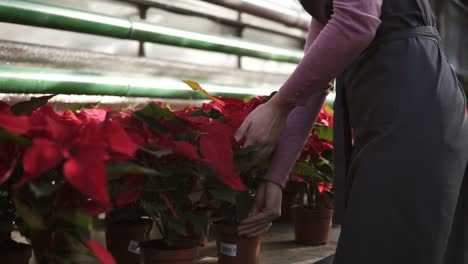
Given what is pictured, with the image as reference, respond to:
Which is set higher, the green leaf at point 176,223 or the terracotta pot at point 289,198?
the green leaf at point 176,223

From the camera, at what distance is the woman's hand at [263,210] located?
1300mm

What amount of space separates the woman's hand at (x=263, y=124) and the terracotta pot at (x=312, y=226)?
0.55 metres

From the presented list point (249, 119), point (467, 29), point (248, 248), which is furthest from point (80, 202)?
point (467, 29)

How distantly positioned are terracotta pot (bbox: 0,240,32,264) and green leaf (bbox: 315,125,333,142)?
943 mm

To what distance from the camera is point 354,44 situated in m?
1.10

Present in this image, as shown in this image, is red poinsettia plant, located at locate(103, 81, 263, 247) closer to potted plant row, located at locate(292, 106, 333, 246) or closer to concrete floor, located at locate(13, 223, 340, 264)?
concrete floor, located at locate(13, 223, 340, 264)

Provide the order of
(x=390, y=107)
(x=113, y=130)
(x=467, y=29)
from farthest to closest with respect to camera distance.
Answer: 1. (x=467, y=29)
2. (x=390, y=107)
3. (x=113, y=130)

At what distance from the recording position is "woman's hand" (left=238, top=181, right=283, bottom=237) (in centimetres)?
130

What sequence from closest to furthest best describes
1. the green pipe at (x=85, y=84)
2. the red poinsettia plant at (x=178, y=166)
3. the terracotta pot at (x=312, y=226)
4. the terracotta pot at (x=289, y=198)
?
the red poinsettia plant at (x=178, y=166) < the green pipe at (x=85, y=84) < the terracotta pot at (x=312, y=226) < the terracotta pot at (x=289, y=198)

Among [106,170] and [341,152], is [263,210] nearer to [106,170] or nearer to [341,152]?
[341,152]

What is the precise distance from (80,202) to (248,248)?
0.57m

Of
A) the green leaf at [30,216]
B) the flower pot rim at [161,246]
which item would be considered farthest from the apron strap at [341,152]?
the green leaf at [30,216]

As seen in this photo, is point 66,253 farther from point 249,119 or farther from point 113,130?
point 249,119

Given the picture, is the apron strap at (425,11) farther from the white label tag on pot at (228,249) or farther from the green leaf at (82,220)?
the green leaf at (82,220)
